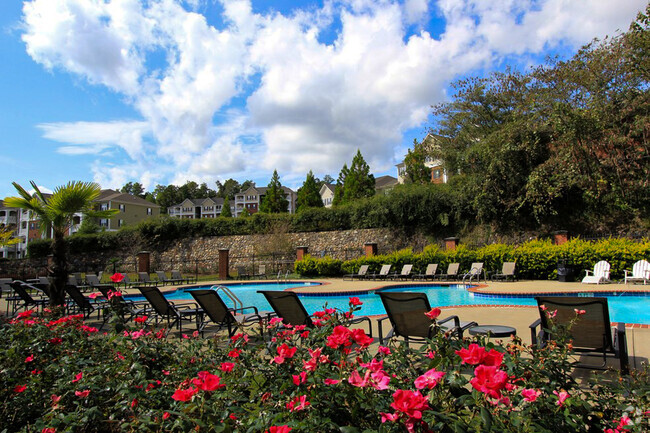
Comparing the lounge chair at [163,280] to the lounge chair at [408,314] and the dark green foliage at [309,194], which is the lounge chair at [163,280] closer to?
the lounge chair at [408,314]

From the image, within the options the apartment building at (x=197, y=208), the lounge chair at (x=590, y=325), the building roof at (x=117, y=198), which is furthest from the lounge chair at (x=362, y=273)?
the apartment building at (x=197, y=208)

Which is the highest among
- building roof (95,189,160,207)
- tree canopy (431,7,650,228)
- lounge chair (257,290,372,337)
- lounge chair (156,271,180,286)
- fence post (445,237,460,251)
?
building roof (95,189,160,207)

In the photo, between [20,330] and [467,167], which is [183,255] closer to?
[467,167]

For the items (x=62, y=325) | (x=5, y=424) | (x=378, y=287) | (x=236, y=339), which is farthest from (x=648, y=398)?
(x=378, y=287)

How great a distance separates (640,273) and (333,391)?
1363 cm

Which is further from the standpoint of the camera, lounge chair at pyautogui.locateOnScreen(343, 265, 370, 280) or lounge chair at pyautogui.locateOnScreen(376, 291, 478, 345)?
lounge chair at pyautogui.locateOnScreen(343, 265, 370, 280)

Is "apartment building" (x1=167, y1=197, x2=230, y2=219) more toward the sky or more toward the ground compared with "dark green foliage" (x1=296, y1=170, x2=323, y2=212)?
more toward the sky

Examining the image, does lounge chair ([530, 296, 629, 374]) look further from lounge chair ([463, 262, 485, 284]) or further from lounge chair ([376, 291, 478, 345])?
lounge chair ([463, 262, 485, 284])

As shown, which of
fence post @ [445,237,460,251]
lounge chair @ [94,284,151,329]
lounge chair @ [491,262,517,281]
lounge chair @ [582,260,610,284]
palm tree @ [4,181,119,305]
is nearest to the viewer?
lounge chair @ [94,284,151,329]

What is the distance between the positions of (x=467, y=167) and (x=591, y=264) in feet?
29.0

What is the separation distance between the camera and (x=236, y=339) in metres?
2.67

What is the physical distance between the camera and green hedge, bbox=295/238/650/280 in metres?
13.2

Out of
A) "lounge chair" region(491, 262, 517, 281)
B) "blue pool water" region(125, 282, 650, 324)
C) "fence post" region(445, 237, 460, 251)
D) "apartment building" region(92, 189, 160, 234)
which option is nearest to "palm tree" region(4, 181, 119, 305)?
"blue pool water" region(125, 282, 650, 324)

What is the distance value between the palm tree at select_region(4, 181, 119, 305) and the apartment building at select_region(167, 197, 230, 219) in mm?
78734
